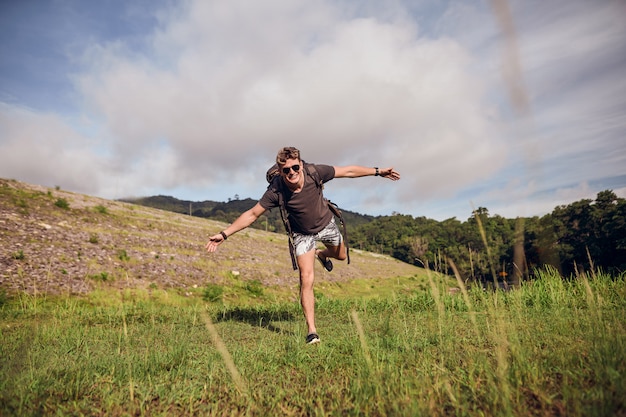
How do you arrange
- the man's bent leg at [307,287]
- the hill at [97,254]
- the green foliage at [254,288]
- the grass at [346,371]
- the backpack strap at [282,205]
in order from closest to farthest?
the grass at [346,371], the man's bent leg at [307,287], the backpack strap at [282,205], the hill at [97,254], the green foliage at [254,288]

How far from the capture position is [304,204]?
20.9ft

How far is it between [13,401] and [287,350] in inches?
113

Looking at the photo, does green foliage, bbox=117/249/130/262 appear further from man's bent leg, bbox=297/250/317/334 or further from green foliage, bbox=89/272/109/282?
man's bent leg, bbox=297/250/317/334

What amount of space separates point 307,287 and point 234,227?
173cm

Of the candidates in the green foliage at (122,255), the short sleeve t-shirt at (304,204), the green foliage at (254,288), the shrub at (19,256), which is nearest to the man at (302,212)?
the short sleeve t-shirt at (304,204)

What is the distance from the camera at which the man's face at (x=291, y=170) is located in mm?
5988

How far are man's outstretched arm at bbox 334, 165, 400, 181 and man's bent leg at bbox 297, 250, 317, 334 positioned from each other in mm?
1784

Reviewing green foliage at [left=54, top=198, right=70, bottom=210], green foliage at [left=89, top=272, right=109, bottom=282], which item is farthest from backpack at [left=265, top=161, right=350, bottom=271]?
green foliage at [left=54, top=198, right=70, bottom=210]

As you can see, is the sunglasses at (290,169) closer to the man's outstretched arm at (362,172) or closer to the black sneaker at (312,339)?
the man's outstretched arm at (362,172)

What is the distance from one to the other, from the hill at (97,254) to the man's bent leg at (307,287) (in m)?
6.88

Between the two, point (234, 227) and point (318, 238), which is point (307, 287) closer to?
point (318, 238)

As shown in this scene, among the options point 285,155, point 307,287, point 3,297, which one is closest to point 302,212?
point 285,155

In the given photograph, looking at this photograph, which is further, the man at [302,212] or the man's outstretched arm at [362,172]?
the man's outstretched arm at [362,172]

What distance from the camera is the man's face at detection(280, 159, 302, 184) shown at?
5.99 m
